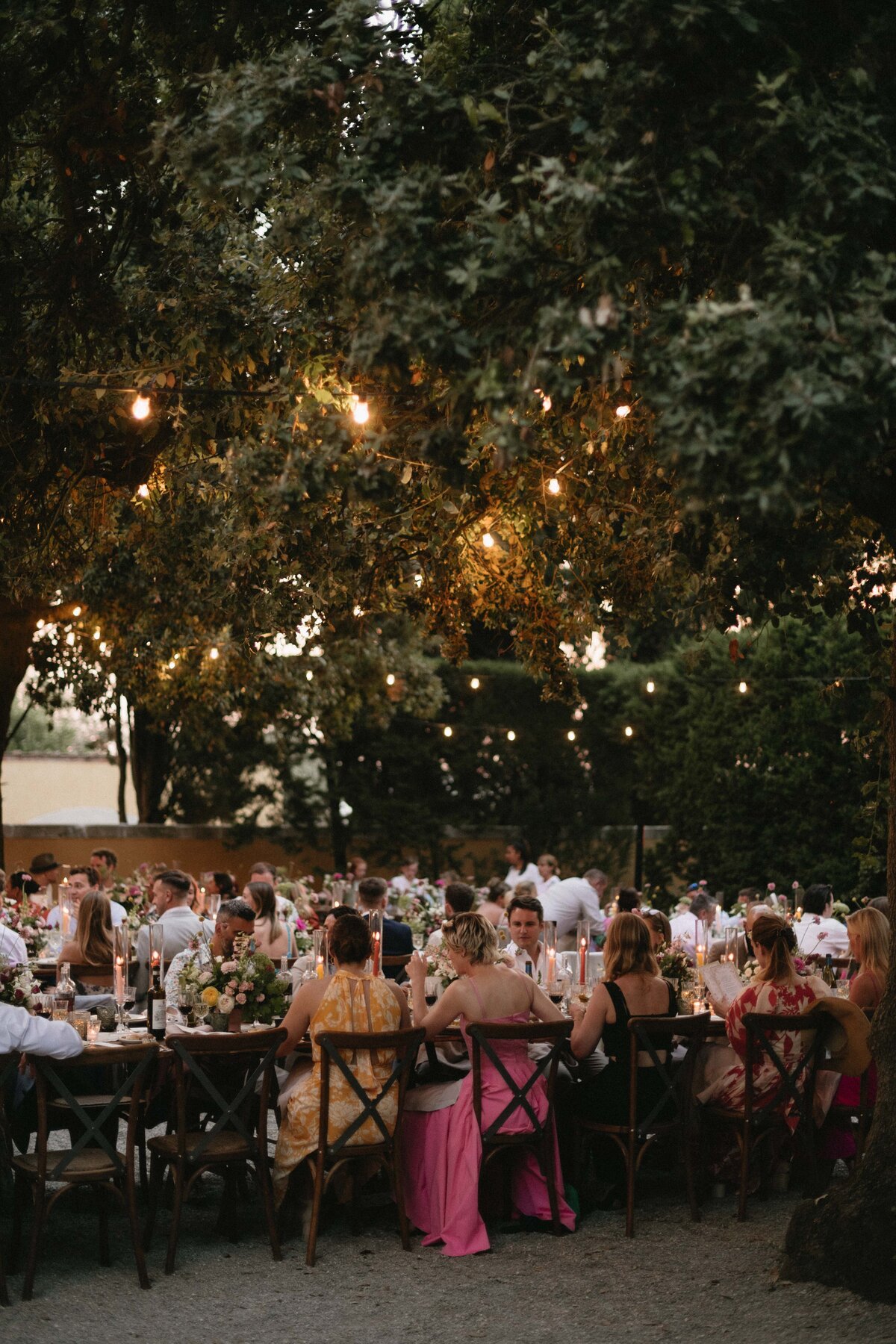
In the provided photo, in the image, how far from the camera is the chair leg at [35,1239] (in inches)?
216

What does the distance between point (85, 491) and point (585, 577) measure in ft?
9.76

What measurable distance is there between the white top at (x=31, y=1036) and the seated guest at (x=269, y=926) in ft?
10.9

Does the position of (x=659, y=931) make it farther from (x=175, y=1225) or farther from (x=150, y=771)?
(x=150, y=771)

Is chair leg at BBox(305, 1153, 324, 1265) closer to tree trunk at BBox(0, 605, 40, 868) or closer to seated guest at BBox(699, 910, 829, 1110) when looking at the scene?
seated guest at BBox(699, 910, 829, 1110)

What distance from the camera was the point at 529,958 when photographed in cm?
852

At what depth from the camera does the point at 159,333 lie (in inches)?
300

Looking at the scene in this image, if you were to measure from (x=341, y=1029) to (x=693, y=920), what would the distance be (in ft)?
16.4

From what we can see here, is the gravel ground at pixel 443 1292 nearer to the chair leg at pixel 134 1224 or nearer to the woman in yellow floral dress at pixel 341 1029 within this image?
the chair leg at pixel 134 1224

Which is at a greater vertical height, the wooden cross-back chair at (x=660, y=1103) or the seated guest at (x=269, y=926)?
the seated guest at (x=269, y=926)

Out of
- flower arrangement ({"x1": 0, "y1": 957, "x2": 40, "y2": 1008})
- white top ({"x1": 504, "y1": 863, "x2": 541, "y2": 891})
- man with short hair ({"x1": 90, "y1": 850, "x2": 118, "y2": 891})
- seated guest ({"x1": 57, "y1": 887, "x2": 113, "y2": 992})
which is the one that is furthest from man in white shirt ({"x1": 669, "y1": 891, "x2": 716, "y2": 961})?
man with short hair ({"x1": 90, "y1": 850, "x2": 118, "y2": 891})

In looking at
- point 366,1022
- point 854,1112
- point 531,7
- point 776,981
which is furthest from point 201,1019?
point 531,7

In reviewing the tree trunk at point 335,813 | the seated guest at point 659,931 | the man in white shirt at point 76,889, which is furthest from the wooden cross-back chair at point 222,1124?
the tree trunk at point 335,813

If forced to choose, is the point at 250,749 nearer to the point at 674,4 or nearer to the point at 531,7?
the point at 531,7

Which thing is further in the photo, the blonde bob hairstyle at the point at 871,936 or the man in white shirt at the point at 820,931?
the man in white shirt at the point at 820,931
